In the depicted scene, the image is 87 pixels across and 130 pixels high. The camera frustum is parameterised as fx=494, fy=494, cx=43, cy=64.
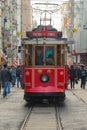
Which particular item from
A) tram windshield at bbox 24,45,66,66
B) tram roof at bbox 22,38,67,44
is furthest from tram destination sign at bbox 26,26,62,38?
tram windshield at bbox 24,45,66,66

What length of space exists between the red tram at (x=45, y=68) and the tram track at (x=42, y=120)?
3.86 feet

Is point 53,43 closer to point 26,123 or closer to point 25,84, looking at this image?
point 25,84

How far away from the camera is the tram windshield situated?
2155cm

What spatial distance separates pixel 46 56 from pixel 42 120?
5.78 m

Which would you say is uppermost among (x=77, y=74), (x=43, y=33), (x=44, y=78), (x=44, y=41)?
(x=43, y=33)

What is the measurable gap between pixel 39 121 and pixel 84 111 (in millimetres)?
3728

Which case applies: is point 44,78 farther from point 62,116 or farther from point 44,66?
point 62,116

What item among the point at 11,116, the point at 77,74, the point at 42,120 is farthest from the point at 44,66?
the point at 77,74

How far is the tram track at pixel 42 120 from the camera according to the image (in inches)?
565

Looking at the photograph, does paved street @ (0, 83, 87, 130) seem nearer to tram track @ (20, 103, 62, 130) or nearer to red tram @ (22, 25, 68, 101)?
tram track @ (20, 103, 62, 130)

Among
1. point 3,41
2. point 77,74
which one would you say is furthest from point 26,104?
point 3,41

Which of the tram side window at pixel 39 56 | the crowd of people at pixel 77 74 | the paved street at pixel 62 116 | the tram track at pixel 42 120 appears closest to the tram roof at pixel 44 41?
the tram side window at pixel 39 56

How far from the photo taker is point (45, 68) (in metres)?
21.5

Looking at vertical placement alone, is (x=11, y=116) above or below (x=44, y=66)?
below
